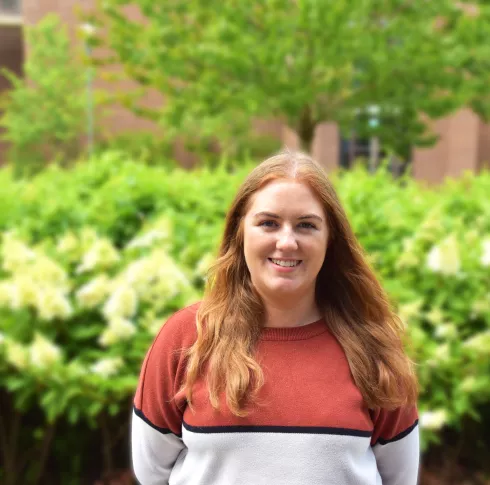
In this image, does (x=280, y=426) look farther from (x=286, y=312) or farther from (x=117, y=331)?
(x=117, y=331)

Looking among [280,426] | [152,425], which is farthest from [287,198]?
[152,425]

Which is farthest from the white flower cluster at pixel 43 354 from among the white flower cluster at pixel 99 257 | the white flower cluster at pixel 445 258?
the white flower cluster at pixel 445 258

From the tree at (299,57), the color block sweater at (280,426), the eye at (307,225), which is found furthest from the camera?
the tree at (299,57)

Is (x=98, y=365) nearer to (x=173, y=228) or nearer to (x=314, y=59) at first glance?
(x=173, y=228)

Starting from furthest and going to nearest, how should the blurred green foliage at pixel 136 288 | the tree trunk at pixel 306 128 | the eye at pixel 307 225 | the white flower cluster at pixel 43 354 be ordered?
the tree trunk at pixel 306 128, the blurred green foliage at pixel 136 288, the white flower cluster at pixel 43 354, the eye at pixel 307 225

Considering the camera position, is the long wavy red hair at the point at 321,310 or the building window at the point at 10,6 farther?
the building window at the point at 10,6

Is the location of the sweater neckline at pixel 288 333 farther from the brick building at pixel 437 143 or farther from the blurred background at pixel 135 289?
the brick building at pixel 437 143

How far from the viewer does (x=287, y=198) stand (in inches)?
68.5

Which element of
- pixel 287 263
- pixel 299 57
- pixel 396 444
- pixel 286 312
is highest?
pixel 299 57

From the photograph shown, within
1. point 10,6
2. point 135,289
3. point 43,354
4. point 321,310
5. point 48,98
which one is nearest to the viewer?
point 321,310

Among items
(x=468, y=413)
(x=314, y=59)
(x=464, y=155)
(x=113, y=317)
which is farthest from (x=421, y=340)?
(x=464, y=155)

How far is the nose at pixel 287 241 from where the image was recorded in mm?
1707

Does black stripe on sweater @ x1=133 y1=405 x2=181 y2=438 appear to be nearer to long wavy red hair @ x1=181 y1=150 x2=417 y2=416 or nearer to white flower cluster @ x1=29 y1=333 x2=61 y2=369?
long wavy red hair @ x1=181 y1=150 x2=417 y2=416

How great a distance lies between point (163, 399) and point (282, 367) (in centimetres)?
32
